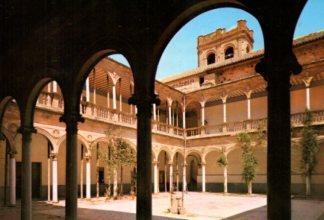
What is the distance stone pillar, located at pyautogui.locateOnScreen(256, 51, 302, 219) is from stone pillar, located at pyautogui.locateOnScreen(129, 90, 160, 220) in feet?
6.46

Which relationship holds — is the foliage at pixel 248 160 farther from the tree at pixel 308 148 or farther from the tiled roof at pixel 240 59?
the tiled roof at pixel 240 59

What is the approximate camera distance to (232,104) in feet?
91.5

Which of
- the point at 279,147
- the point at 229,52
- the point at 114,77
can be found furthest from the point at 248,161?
the point at 279,147

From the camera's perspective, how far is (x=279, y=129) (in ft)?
12.3

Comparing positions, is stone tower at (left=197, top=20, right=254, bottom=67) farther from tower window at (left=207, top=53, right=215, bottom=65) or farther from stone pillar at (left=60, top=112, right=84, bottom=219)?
stone pillar at (left=60, top=112, right=84, bottom=219)

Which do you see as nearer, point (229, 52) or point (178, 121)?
point (178, 121)

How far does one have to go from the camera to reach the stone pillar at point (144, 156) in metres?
5.11

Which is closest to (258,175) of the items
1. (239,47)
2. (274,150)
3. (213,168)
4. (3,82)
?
(213,168)

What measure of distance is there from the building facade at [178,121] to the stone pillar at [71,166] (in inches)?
393

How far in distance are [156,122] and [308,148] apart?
10.0 metres

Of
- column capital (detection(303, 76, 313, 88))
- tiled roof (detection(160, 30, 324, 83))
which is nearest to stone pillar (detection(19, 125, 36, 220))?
column capital (detection(303, 76, 313, 88))

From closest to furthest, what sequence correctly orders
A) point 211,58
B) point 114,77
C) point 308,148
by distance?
point 308,148, point 114,77, point 211,58

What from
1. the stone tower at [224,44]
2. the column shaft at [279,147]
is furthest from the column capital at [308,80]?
the column shaft at [279,147]

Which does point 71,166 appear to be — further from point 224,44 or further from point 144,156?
point 224,44
